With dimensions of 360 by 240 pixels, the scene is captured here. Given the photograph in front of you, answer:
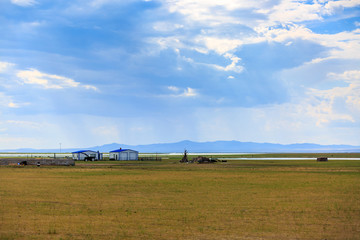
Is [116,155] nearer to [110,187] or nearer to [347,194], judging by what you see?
[110,187]

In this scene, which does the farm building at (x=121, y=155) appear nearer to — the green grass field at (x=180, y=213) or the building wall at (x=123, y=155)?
the building wall at (x=123, y=155)

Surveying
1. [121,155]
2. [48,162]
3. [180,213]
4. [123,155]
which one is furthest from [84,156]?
[180,213]

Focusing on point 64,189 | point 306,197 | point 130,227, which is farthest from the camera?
point 64,189

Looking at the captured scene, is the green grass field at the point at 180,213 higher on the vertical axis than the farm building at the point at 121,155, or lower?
lower

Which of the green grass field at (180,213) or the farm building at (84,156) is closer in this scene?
the green grass field at (180,213)

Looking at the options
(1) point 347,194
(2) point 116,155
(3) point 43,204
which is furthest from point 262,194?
(2) point 116,155

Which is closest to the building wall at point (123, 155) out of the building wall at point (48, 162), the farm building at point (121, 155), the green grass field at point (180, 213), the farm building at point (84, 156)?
the farm building at point (121, 155)

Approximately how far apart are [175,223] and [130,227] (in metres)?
2.32

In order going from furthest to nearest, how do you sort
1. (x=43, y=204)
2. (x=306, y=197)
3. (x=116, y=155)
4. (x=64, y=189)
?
(x=116, y=155)
(x=64, y=189)
(x=306, y=197)
(x=43, y=204)

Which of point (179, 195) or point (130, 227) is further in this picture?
point (179, 195)

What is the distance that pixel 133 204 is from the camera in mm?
25359

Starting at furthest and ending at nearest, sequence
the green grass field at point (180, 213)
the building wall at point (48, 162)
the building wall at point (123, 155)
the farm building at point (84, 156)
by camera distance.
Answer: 1. the building wall at point (123, 155)
2. the farm building at point (84, 156)
3. the building wall at point (48, 162)
4. the green grass field at point (180, 213)

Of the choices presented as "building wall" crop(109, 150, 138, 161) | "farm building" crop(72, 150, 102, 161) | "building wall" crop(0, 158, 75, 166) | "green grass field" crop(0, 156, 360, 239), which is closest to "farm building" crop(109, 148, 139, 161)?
"building wall" crop(109, 150, 138, 161)

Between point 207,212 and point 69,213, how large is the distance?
314 inches
